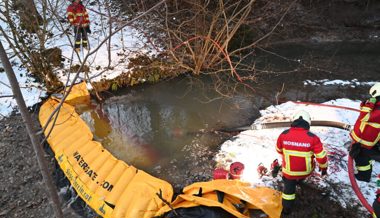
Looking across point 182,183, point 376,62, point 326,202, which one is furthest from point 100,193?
point 376,62

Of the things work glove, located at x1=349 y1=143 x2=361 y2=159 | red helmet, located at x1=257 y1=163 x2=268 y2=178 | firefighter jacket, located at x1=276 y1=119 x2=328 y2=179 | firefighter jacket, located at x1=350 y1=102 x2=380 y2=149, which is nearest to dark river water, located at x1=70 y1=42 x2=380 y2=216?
red helmet, located at x1=257 y1=163 x2=268 y2=178

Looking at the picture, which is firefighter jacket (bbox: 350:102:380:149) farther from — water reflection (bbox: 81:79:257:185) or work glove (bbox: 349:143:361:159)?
water reflection (bbox: 81:79:257:185)

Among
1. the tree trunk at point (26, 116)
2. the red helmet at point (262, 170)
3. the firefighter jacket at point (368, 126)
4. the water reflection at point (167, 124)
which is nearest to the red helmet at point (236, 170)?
the red helmet at point (262, 170)

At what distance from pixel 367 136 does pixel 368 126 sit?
17 cm

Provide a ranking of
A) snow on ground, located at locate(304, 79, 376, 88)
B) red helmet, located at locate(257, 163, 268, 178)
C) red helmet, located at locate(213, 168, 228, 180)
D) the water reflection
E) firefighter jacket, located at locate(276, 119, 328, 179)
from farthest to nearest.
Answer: snow on ground, located at locate(304, 79, 376, 88)
the water reflection
red helmet, located at locate(257, 163, 268, 178)
red helmet, located at locate(213, 168, 228, 180)
firefighter jacket, located at locate(276, 119, 328, 179)

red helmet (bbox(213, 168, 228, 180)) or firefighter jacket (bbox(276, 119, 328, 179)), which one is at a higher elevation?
firefighter jacket (bbox(276, 119, 328, 179))

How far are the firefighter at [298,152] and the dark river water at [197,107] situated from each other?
5.60ft

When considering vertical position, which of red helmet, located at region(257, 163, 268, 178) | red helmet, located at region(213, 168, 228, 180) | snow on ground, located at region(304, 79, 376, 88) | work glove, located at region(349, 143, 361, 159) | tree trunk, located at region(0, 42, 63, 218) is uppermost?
tree trunk, located at region(0, 42, 63, 218)

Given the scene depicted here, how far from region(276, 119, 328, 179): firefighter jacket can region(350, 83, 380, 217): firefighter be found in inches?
34.4

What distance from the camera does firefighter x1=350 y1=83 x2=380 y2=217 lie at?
189 inches

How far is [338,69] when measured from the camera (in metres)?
9.83

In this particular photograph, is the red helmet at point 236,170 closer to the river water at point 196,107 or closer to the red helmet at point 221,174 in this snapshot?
the red helmet at point 221,174

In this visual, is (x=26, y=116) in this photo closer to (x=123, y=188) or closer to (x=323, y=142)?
(x=123, y=188)

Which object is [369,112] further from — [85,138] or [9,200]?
[9,200]
